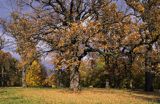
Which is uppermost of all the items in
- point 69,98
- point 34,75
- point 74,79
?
point 34,75

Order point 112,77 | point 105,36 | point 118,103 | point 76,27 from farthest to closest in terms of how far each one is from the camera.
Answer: point 112,77, point 105,36, point 76,27, point 118,103

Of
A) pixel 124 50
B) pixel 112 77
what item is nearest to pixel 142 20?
pixel 124 50

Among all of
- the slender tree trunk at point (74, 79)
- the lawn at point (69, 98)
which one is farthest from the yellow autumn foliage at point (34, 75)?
the lawn at point (69, 98)

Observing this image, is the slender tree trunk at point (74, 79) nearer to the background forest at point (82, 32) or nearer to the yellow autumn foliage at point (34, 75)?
the background forest at point (82, 32)

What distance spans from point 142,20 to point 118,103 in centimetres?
2005

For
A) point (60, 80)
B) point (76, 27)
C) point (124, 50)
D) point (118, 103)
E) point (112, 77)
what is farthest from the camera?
point (60, 80)

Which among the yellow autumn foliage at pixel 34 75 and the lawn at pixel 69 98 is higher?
the yellow autumn foliage at pixel 34 75

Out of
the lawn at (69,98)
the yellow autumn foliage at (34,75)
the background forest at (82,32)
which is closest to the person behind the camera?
the lawn at (69,98)

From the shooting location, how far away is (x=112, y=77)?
7550 cm

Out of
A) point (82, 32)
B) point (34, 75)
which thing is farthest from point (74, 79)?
point (34, 75)

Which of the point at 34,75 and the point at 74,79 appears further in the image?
the point at 34,75

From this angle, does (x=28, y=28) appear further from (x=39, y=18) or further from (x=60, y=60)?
(x=60, y=60)

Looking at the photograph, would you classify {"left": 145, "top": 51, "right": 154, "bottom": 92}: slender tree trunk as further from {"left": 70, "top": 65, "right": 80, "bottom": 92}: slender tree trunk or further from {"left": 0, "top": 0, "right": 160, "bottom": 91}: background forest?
{"left": 70, "top": 65, "right": 80, "bottom": 92}: slender tree trunk

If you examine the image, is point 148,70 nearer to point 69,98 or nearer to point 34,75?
point 69,98
